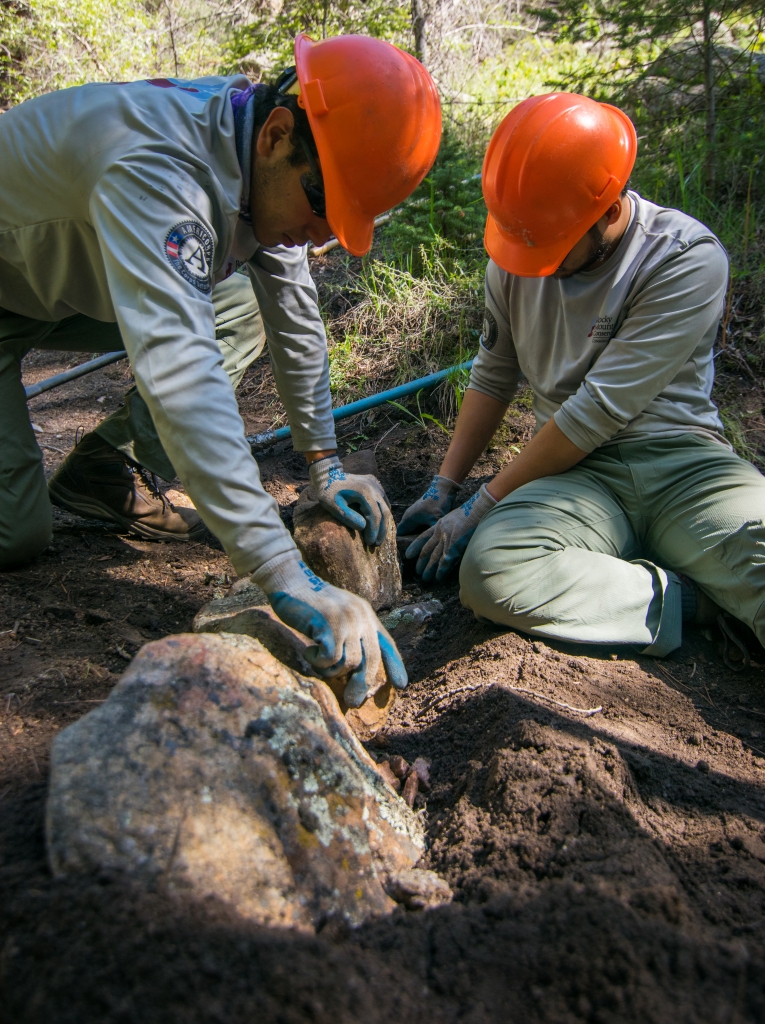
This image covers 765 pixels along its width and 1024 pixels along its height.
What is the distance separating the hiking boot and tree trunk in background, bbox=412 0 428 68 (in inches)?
183

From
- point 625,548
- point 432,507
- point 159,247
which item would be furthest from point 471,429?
point 159,247

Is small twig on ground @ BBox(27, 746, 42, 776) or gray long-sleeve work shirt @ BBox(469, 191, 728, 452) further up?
gray long-sleeve work shirt @ BBox(469, 191, 728, 452)

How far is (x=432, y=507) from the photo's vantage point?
286 centimetres

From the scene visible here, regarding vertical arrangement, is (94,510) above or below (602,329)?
below

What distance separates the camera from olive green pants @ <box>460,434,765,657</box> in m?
2.18

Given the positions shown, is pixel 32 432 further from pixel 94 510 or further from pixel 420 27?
pixel 420 27

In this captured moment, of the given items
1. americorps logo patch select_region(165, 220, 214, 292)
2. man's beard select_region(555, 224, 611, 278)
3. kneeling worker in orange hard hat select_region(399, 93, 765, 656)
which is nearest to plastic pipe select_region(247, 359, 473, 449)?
kneeling worker in orange hard hat select_region(399, 93, 765, 656)

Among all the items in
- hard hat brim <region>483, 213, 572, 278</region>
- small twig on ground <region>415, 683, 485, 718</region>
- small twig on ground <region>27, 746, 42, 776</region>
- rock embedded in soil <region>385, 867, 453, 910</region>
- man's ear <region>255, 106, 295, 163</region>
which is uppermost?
man's ear <region>255, 106, 295, 163</region>

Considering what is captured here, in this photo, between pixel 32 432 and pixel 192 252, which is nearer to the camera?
pixel 192 252

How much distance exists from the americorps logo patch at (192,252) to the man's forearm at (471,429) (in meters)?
1.31

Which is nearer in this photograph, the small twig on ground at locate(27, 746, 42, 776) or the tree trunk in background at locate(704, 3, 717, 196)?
the small twig on ground at locate(27, 746, 42, 776)

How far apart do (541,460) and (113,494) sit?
5.61ft

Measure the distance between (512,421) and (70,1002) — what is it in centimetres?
306

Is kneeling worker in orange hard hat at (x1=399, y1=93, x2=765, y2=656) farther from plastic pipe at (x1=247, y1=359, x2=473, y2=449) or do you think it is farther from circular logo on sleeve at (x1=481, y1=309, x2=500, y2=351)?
plastic pipe at (x1=247, y1=359, x2=473, y2=449)
